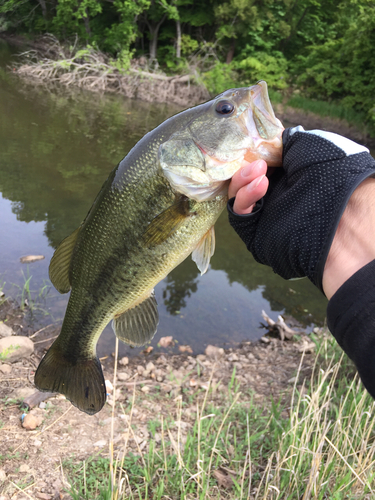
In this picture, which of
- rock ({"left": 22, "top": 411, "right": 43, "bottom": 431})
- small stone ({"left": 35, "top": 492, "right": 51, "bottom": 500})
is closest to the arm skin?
small stone ({"left": 35, "top": 492, "right": 51, "bottom": 500})

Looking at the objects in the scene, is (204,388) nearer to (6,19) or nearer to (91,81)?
(91,81)

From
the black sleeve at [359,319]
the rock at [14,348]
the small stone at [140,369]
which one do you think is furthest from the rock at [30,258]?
the black sleeve at [359,319]

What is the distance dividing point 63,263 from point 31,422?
165 centimetres

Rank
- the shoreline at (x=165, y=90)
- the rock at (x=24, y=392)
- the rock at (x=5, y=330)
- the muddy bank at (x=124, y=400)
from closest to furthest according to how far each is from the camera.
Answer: the muddy bank at (x=124, y=400) < the rock at (x=24, y=392) < the rock at (x=5, y=330) < the shoreline at (x=165, y=90)

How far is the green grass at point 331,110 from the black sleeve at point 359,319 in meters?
19.1

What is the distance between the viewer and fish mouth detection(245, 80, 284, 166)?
1.85 meters

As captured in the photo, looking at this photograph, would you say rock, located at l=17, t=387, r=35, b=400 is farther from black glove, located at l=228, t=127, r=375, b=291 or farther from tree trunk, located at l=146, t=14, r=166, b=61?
tree trunk, located at l=146, t=14, r=166, b=61

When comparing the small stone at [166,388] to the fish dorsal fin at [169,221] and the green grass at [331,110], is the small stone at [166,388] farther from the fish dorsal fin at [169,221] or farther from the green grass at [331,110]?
the green grass at [331,110]

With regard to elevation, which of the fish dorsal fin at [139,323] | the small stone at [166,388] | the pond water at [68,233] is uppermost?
the fish dorsal fin at [139,323]

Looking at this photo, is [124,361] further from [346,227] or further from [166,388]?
[346,227]

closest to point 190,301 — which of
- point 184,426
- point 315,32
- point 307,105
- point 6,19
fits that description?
point 184,426

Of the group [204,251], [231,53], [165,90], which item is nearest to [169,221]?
[204,251]

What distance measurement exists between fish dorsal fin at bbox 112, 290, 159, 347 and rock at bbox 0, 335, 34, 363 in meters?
2.02

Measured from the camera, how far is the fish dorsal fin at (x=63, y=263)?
221 centimetres
